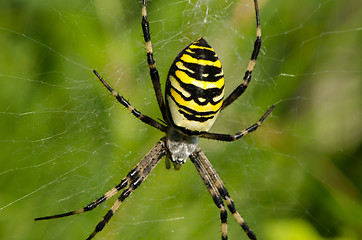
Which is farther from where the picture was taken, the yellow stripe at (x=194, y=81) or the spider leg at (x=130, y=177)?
the spider leg at (x=130, y=177)

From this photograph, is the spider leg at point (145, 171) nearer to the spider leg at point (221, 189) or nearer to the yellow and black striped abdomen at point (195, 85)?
the spider leg at point (221, 189)

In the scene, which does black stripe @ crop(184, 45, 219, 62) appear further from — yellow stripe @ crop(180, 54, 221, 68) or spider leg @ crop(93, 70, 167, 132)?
spider leg @ crop(93, 70, 167, 132)

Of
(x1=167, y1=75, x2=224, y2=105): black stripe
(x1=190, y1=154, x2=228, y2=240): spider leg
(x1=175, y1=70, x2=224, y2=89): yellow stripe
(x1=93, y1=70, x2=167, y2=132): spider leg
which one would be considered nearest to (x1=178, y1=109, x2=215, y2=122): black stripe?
(x1=167, y1=75, x2=224, y2=105): black stripe

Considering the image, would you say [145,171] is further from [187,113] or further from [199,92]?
[199,92]

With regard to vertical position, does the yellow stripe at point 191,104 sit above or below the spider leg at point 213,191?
above

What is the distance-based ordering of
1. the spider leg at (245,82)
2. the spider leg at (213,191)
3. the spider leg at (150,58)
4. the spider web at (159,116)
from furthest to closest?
1. the spider leg at (213,191)
2. the spider leg at (245,82)
3. the spider web at (159,116)
4. the spider leg at (150,58)

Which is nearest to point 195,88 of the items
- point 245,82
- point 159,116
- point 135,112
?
point 135,112

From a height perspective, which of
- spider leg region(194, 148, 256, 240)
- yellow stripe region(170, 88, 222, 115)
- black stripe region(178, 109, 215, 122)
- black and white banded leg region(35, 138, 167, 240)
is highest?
yellow stripe region(170, 88, 222, 115)

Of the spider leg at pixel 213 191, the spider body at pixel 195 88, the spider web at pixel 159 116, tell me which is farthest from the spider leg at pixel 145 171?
the spider body at pixel 195 88
